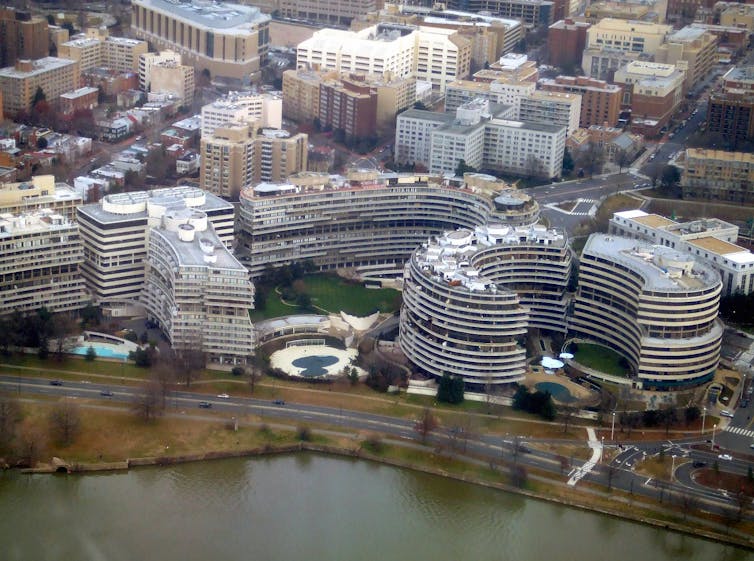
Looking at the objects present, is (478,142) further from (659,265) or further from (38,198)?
(38,198)

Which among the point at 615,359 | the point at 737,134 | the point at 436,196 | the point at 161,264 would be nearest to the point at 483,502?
the point at 615,359

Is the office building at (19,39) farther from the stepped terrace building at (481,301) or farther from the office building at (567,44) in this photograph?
the stepped terrace building at (481,301)

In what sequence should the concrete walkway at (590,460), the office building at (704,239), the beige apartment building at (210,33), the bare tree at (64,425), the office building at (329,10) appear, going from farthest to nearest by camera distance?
1. the office building at (329,10)
2. the beige apartment building at (210,33)
3. the office building at (704,239)
4. the bare tree at (64,425)
5. the concrete walkway at (590,460)

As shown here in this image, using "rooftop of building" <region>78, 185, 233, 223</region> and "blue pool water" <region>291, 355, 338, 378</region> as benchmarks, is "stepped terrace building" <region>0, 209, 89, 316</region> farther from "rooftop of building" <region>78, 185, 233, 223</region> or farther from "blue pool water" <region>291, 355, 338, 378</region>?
"blue pool water" <region>291, 355, 338, 378</region>

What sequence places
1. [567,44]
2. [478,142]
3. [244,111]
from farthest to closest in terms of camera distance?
[567,44] < [478,142] < [244,111]

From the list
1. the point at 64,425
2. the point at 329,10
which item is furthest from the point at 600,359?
the point at 329,10

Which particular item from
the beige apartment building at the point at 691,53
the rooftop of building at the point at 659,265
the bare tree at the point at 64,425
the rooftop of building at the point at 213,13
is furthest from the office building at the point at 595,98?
the bare tree at the point at 64,425
